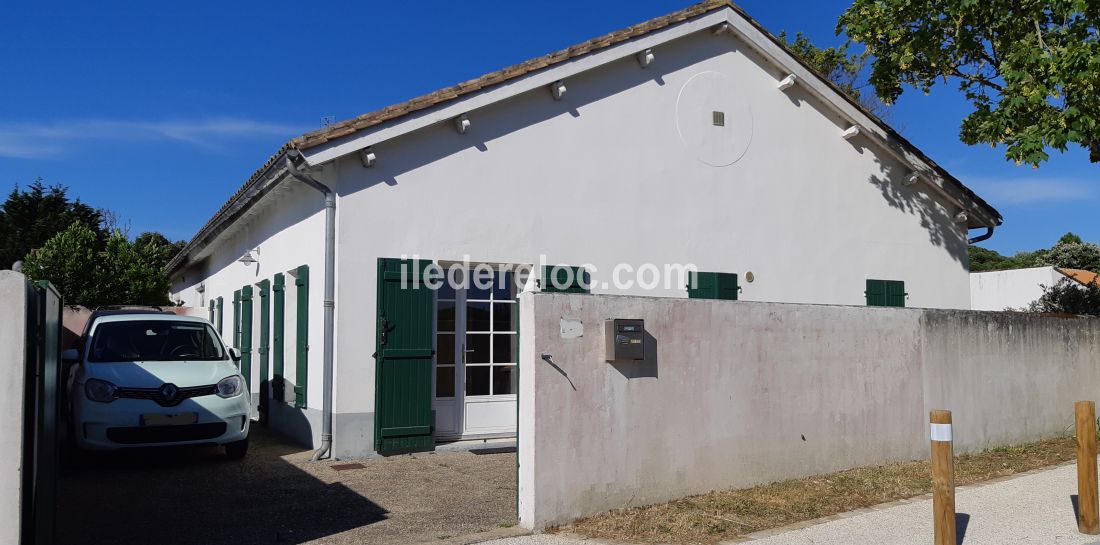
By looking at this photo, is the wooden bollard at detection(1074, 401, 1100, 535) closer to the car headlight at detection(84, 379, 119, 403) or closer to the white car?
the white car

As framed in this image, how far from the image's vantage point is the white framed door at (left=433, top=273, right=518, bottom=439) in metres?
9.90

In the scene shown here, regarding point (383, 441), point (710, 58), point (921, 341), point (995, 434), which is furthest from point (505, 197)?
point (995, 434)

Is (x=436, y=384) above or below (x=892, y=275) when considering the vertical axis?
below

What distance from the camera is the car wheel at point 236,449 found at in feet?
29.3

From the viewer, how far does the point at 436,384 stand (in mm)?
9875

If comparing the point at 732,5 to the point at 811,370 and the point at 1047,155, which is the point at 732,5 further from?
the point at 811,370

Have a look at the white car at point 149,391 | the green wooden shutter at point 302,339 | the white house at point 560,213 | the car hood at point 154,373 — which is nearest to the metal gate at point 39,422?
the white car at point 149,391

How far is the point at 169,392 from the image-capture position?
8156 millimetres

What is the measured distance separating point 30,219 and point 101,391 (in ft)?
86.4

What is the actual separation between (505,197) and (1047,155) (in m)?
6.72

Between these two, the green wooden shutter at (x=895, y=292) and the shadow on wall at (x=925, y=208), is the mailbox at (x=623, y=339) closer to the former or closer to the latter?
the green wooden shutter at (x=895, y=292)

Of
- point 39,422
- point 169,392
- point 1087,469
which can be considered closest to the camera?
point 39,422

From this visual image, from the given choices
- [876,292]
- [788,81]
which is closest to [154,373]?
[788,81]

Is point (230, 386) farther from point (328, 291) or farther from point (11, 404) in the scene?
point (11, 404)
